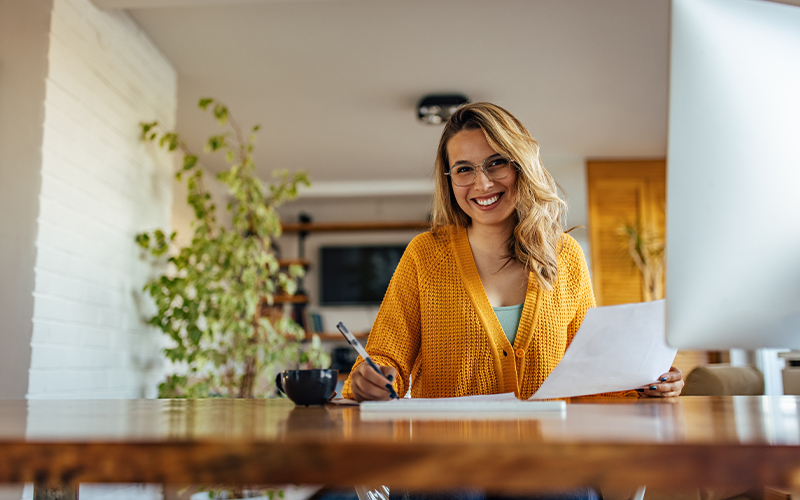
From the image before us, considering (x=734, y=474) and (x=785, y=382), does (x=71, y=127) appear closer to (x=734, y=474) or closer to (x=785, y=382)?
(x=734, y=474)

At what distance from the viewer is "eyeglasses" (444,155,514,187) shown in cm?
152

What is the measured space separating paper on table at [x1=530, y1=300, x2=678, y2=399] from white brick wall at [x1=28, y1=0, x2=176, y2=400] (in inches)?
77.1

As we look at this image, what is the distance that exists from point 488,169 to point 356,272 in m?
5.48

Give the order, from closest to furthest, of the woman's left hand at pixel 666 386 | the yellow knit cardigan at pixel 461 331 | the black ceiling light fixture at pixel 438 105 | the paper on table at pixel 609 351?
the paper on table at pixel 609 351 → the woman's left hand at pixel 666 386 → the yellow knit cardigan at pixel 461 331 → the black ceiling light fixture at pixel 438 105

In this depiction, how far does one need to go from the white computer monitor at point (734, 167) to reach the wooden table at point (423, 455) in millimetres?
118

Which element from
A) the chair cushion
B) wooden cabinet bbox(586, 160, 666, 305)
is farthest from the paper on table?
wooden cabinet bbox(586, 160, 666, 305)

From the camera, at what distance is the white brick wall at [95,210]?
7.43ft

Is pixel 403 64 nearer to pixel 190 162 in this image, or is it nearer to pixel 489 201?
pixel 190 162

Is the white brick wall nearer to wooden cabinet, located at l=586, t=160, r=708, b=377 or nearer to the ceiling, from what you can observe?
the ceiling

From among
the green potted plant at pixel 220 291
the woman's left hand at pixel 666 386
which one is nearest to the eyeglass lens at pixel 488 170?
the woman's left hand at pixel 666 386

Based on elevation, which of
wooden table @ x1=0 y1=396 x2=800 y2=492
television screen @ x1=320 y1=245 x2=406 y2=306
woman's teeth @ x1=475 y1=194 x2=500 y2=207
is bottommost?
wooden table @ x1=0 y1=396 x2=800 y2=492

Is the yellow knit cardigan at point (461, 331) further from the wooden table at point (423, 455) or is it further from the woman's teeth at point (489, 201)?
the wooden table at point (423, 455)

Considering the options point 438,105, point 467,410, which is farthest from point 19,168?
point 438,105

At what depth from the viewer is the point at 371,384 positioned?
3.11 feet
